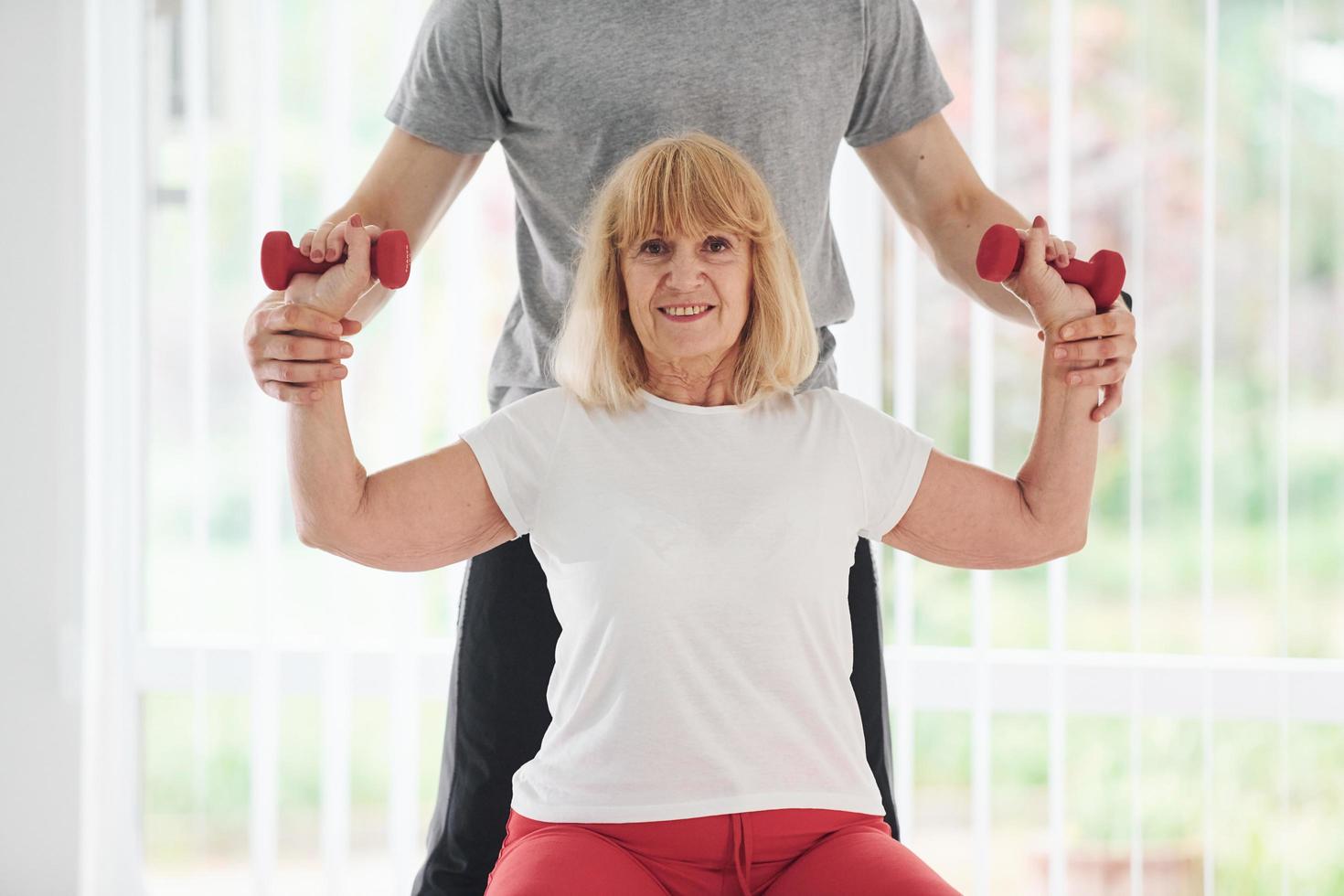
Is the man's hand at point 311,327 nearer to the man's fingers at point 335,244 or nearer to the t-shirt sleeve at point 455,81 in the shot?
the man's fingers at point 335,244

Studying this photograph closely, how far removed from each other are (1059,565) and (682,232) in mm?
1274

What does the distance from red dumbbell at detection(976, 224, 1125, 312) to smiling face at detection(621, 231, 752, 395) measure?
24 centimetres

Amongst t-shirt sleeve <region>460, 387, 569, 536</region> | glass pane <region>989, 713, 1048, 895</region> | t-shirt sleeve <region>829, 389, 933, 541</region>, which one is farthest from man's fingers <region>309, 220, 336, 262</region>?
glass pane <region>989, 713, 1048, 895</region>

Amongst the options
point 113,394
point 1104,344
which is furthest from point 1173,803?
point 113,394

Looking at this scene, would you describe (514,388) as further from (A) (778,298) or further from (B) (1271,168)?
(B) (1271,168)

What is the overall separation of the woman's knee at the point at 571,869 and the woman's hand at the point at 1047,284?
689 millimetres

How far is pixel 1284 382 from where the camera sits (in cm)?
223

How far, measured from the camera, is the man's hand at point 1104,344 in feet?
4.29

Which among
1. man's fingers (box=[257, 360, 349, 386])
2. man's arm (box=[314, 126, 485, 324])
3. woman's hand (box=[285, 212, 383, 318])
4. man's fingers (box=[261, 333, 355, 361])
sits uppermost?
man's arm (box=[314, 126, 485, 324])

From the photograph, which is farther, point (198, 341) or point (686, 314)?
point (198, 341)

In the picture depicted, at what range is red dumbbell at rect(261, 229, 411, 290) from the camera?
1.22 m

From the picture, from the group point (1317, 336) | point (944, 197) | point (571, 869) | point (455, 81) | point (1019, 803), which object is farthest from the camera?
point (1019, 803)

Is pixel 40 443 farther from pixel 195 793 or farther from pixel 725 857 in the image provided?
pixel 725 857

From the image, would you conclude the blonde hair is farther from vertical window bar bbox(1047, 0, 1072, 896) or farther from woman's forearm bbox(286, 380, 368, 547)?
vertical window bar bbox(1047, 0, 1072, 896)
